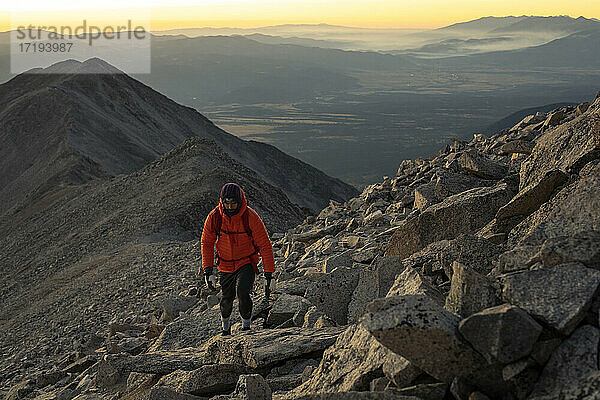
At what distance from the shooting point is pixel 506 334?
378 cm

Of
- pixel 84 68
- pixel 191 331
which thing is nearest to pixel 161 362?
pixel 191 331

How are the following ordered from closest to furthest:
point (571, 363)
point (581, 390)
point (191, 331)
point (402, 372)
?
point (581, 390) → point (571, 363) → point (402, 372) → point (191, 331)

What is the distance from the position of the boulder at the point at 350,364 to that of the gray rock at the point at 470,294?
60 centimetres

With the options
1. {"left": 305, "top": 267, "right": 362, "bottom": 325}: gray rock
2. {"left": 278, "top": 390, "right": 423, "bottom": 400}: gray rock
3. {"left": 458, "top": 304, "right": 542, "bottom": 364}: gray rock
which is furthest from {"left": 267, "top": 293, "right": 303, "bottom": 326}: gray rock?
{"left": 458, "top": 304, "right": 542, "bottom": 364}: gray rock

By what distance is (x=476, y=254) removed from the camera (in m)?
5.49

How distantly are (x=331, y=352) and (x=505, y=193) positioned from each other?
338 centimetres

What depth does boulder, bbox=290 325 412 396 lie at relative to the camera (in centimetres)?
448

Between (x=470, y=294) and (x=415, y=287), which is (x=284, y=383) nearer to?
(x=415, y=287)

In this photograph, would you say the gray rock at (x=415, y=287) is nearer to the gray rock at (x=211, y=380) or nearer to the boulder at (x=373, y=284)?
the boulder at (x=373, y=284)

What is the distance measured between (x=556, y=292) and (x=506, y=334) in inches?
22.1

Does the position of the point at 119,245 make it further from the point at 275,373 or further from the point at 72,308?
the point at 275,373

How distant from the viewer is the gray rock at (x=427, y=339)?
3895mm

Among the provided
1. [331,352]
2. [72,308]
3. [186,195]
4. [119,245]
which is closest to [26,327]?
[72,308]

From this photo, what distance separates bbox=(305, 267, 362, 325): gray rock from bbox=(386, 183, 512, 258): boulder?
3.04ft
